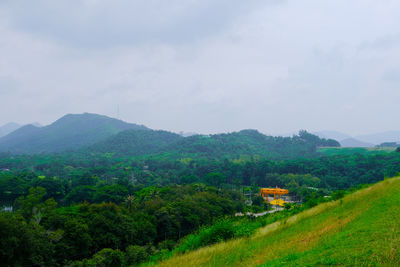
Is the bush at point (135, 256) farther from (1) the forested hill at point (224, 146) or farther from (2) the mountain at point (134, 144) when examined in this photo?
(2) the mountain at point (134, 144)

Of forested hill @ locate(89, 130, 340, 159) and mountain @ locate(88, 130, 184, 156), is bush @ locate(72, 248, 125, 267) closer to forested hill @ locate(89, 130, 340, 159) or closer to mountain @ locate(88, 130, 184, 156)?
forested hill @ locate(89, 130, 340, 159)

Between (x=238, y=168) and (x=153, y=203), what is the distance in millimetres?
37281

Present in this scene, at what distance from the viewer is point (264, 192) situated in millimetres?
44781

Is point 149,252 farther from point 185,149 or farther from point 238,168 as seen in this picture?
point 185,149

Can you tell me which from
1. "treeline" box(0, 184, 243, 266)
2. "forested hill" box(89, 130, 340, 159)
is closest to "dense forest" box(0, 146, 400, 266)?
"treeline" box(0, 184, 243, 266)

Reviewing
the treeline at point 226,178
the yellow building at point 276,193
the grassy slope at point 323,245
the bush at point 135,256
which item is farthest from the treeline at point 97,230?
the treeline at point 226,178

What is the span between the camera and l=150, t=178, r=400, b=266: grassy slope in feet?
14.9

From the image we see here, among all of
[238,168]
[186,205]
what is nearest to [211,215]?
[186,205]

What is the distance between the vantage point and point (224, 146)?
381ft

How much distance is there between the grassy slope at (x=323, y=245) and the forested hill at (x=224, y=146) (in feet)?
292

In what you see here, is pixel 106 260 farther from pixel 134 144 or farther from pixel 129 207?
pixel 134 144

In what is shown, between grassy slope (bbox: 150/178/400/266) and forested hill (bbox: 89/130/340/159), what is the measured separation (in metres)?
89.0

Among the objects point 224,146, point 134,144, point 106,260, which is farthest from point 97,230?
point 134,144

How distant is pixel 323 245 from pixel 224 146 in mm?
110810
